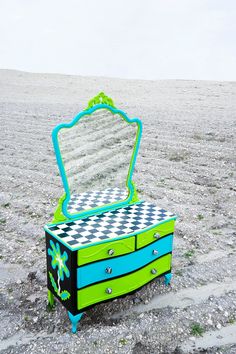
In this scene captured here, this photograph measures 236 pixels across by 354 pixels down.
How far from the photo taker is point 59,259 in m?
3.56

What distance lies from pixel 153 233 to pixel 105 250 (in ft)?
1.94

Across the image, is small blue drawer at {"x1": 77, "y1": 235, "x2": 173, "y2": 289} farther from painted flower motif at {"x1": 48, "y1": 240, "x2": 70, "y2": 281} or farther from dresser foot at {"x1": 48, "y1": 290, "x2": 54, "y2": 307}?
dresser foot at {"x1": 48, "y1": 290, "x2": 54, "y2": 307}

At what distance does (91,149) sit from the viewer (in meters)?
4.22

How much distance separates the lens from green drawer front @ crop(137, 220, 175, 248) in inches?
147

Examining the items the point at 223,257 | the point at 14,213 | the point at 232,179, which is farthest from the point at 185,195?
the point at 14,213

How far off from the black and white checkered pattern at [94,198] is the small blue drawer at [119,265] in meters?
0.65

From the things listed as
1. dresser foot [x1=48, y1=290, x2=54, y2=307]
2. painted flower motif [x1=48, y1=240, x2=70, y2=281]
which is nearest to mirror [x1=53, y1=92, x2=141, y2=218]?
painted flower motif [x1=48, y1=240, x2=70, y2=281]

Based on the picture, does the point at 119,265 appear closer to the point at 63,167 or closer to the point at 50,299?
the point at 50,299

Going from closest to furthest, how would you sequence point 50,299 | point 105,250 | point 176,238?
point 105,250, point 50,299, point 176,238

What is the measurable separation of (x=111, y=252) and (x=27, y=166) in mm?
4809

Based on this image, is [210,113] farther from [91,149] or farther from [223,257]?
[91,149]

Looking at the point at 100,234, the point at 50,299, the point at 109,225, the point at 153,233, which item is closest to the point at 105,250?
the point at 100,234

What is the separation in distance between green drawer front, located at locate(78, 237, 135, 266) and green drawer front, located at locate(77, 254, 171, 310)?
279 millimetres

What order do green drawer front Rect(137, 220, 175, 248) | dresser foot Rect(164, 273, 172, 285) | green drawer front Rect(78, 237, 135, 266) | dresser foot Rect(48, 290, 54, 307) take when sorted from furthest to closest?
dresser foot Rect(164, 273, 172, 285) → dresser foot Rect(48, 290, 54, 307) → green drawer front Rect(137, 220, 175, 248) → green drawer front Rect(78, 237, 135, 266)
